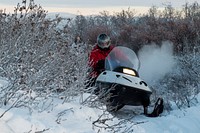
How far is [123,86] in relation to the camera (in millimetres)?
7688

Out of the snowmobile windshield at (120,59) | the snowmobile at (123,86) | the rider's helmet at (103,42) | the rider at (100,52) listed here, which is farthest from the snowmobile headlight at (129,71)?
the rider's helmet at (103,42)

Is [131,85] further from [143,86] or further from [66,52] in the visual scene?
[66,52]

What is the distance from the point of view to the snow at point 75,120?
4066mm

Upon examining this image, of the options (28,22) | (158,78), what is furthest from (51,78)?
(158,78)

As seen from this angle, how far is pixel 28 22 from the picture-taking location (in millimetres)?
6680

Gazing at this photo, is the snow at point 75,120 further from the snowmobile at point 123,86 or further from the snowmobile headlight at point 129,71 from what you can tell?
the snowmobile headlight at point 129,71

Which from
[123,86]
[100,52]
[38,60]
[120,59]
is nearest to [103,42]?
[100,52]

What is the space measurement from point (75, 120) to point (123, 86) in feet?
8.34

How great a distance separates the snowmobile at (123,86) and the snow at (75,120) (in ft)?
0.93

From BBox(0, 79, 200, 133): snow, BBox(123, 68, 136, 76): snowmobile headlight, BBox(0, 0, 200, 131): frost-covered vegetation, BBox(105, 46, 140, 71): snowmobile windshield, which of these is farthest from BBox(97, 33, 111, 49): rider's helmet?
BBox(0, 79, 200, 133): snow

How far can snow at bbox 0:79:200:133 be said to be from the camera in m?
Answer: 4.07

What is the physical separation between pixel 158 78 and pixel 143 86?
20036mm

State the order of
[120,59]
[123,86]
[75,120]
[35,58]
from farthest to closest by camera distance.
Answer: [120,59] → [123,86] → [35,58] → [75,120]

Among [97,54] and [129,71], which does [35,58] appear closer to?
[129,71]
